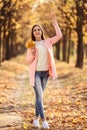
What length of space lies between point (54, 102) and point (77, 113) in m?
2.51

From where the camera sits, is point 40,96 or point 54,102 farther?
point 54,102

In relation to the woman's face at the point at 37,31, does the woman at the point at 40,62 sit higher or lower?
lower

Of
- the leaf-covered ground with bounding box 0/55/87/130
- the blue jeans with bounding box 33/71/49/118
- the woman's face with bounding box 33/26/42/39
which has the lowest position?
the leaf-covered ground with bounding box 0/55/87/130

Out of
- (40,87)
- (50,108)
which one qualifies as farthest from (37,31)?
(50,108)

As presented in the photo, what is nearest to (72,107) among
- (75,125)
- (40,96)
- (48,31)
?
(75,125)

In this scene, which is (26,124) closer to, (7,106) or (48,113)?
(48,113)

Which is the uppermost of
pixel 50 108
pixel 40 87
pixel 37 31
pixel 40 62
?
pixel 37 31

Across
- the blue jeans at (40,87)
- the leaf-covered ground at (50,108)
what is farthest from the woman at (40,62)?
the leaf-covered ground at (50,108)

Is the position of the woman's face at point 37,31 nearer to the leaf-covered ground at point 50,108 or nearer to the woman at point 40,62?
the woman at point 40,62

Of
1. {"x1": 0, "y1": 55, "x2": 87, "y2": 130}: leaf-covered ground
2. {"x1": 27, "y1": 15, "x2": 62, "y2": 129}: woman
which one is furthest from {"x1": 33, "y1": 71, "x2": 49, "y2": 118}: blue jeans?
{"x1": 0, "y1": 55, "x2": 87, "y2": 130}: leaf-covered ground

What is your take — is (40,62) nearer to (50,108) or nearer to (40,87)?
(40,87)

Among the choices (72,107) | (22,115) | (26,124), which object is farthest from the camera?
(72,107)

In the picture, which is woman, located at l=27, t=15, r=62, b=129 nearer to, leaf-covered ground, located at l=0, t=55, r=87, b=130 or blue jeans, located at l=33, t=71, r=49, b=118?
blue jeans, located at l=33, t=71, r=49, b=118

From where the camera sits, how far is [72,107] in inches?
539
